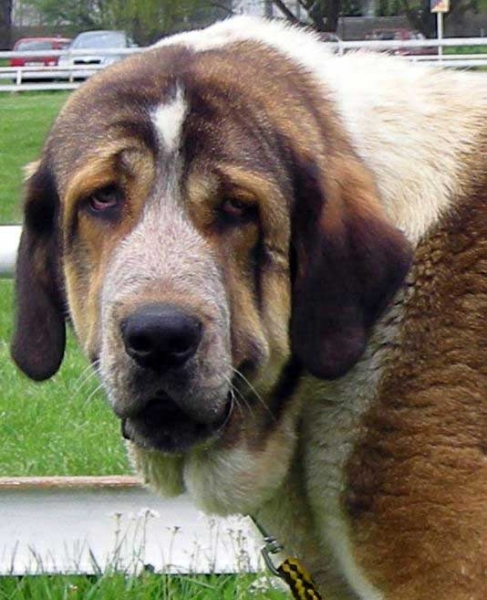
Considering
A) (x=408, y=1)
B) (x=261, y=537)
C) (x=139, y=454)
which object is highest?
(x=139, y=454)

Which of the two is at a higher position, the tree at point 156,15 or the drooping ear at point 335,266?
the drooping ear at point 335,266

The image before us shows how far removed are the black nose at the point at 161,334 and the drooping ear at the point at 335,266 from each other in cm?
37

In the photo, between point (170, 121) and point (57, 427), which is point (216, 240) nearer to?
point (170, 121)

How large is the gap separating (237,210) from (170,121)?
0.81 ft

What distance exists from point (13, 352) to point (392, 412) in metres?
1.03

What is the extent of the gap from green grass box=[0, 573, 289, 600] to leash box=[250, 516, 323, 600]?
808 millimetres

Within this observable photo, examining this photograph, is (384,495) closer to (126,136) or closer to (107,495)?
(126,136)

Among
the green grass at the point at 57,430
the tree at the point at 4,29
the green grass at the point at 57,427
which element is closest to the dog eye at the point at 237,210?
the green grass at the point at 57,427

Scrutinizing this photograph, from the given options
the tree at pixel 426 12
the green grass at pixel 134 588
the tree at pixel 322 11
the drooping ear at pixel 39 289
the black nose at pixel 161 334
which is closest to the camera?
the black nose at pixel 161 334

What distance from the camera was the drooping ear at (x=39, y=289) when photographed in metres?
3.51

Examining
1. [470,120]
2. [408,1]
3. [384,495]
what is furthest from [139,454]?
[408,1]

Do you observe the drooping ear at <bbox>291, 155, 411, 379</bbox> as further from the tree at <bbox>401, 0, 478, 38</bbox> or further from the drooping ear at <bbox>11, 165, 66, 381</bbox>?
the tree at <bbox>401, 0, 478, 38</bbox>

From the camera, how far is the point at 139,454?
356 cm

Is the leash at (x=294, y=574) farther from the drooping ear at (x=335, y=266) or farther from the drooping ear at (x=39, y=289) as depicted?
the drooping ear at (x=39, y=289)
